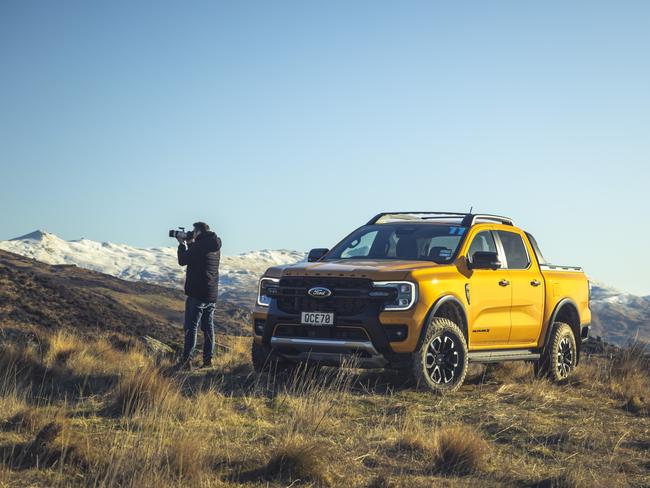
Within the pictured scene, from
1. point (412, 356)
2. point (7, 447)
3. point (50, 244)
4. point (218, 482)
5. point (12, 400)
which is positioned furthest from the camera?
point (50, 244)

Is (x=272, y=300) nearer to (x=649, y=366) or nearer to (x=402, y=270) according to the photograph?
(x=402, y=270)

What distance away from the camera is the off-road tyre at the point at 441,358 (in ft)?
31.9

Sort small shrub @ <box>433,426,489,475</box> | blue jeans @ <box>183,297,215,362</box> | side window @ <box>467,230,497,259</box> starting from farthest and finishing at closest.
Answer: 1. blue jeans @ <box>183,297,215,362</box>
2. side window @ <box>467,230,497,259</box>
3. small shrub @ <box>433,426,489,475</box>

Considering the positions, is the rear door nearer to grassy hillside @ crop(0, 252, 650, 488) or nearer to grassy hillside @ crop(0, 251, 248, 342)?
grassy hillside @ crop(0, 252, 650, 488)

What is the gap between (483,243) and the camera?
37.3 feet

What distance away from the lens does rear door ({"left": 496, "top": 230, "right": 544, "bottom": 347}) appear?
37.5 feet

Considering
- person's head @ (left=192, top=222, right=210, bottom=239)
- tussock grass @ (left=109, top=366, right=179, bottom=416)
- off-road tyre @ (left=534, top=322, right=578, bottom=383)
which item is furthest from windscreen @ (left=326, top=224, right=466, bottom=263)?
tussock grass @ (left=109, top=366, right=179, bottom=416)

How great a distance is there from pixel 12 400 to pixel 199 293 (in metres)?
4.57

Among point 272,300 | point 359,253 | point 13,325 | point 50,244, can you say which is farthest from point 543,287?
point 50,244

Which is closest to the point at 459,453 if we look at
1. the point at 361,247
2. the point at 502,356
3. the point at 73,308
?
the point at 502,356

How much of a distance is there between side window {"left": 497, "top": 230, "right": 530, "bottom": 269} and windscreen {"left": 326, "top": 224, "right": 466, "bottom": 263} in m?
0.93

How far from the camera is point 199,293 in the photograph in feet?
40.7

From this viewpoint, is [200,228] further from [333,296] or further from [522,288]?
[522,288]

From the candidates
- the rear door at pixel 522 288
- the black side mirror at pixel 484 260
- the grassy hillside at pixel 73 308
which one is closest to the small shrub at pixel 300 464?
the black side mirror at pixel 484 260
